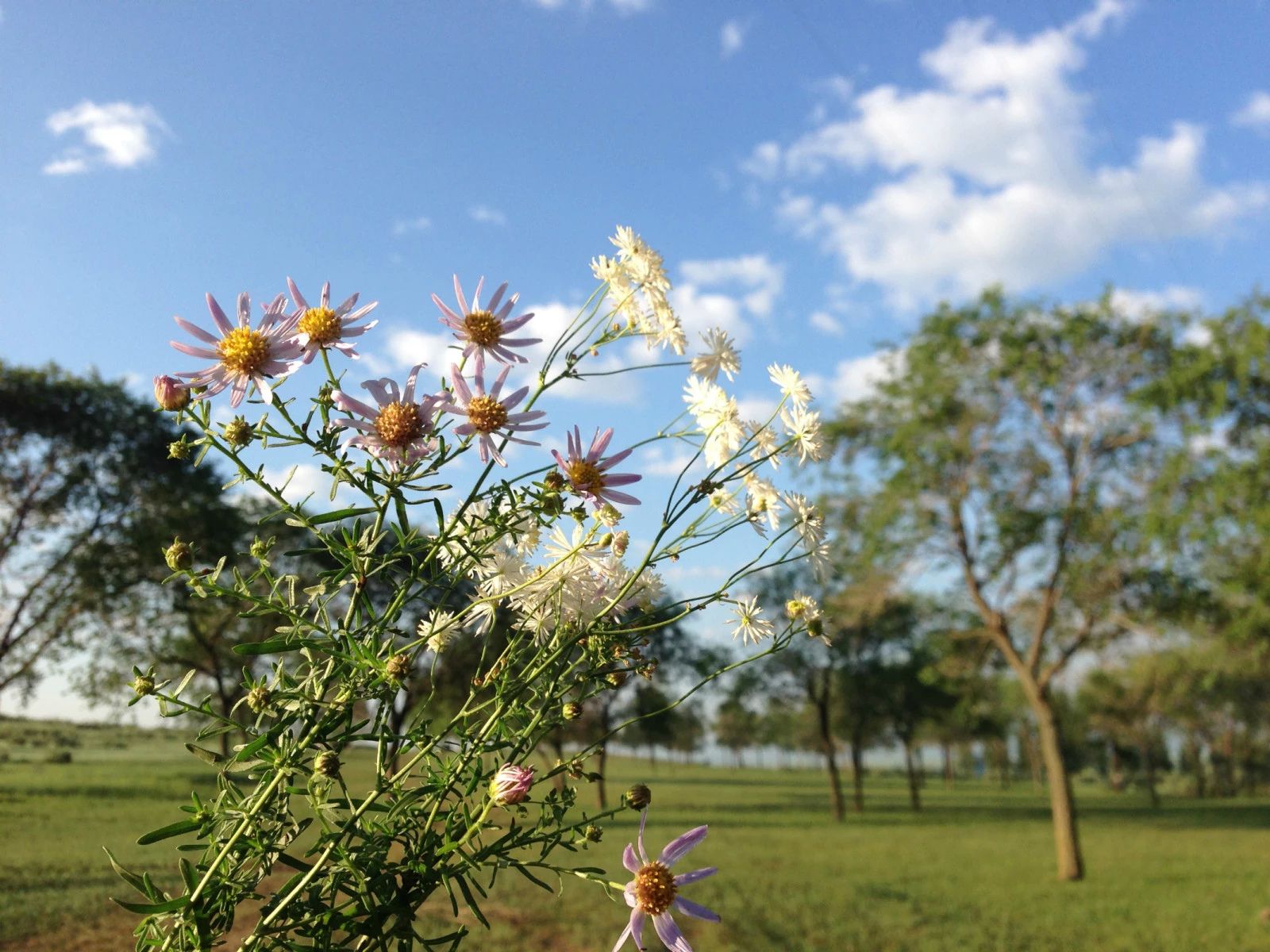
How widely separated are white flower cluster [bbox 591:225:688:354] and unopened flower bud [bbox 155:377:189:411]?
451 mm

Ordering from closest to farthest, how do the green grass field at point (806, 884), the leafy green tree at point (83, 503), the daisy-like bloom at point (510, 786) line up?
the daisy-like bloom at point (510, 786), the green grass field at point (806, 884), the leafy green tree at point (83, 503)

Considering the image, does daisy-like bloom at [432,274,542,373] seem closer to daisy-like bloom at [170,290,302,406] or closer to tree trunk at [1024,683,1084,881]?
daisy-like bloom at [170,290,302,406]

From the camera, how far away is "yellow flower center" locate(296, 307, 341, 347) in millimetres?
919

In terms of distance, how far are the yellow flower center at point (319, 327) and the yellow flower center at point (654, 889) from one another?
59cm

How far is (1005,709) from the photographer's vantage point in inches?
1174

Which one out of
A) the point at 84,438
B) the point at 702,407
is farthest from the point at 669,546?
the point at 84,438

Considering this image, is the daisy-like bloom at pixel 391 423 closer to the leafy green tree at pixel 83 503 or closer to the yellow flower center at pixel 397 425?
the yellow flower center at pixel 397 425

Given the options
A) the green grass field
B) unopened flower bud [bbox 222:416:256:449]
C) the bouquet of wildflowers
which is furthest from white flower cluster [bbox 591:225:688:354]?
the green grass field

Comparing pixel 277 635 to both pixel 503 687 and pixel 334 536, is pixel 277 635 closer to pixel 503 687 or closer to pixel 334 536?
pixel 334 536

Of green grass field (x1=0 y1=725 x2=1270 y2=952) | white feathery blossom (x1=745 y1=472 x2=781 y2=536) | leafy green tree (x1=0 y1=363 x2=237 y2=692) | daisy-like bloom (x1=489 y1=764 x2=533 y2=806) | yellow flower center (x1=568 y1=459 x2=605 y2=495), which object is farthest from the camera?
leafy green tree (x1=0 y1=363 x2=237 y2=692)

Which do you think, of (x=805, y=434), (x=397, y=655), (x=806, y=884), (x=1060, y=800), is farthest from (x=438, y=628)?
(x=1060, y=800)

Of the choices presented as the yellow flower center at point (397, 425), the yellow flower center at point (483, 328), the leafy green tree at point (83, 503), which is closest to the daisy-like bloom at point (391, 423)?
the yellow flower center at point (397, 425)

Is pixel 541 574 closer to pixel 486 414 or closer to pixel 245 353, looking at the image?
pixel 486 414

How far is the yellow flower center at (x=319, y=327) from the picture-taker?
0.92m
